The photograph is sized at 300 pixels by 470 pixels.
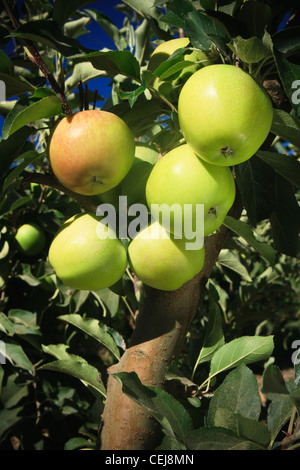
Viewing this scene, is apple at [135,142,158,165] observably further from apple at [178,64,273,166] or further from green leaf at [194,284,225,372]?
green leaf at [194,284,225,372]

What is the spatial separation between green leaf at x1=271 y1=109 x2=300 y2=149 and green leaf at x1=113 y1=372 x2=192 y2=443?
439 mm

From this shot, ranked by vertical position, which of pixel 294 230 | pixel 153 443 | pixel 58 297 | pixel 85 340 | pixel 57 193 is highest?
pixel 294 230

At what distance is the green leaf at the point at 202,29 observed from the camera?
616 millimetres

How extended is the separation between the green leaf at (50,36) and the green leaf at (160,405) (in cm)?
50

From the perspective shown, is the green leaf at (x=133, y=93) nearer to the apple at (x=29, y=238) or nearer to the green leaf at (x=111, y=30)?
the green leaf at (x=111, y=30)

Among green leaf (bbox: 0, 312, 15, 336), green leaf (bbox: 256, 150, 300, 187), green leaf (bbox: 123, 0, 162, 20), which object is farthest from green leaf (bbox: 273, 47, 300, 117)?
green leaf (bbox: 0, 312, 15, 336)

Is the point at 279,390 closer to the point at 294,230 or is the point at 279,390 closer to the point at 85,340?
the point at 294,230

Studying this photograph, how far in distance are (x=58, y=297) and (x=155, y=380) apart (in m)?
0.98

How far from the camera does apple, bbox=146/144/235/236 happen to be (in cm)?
60

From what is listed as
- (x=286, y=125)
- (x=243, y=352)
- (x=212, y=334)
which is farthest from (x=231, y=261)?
(x=286, y=125)

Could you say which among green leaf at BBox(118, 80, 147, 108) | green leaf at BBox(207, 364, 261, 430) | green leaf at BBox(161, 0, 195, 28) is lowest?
green leaf at BBox(207, 364, 261, 430)

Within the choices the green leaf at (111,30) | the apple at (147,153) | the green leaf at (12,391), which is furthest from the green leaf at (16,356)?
the green leaf at (111,30)
